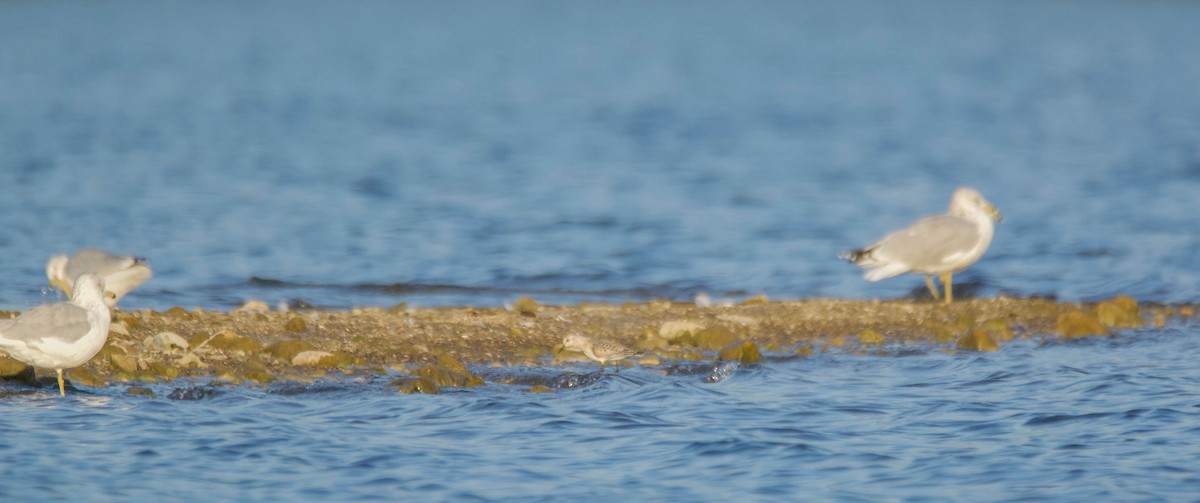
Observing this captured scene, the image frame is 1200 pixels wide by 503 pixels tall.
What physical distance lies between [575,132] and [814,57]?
25064mm

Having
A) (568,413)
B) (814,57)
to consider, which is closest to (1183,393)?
(568,413)

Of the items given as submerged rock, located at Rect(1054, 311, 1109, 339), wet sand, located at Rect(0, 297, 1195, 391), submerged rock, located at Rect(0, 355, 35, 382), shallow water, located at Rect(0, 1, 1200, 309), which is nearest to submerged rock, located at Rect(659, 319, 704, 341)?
wet sand, located at Rect(0, 297, 1195, 391)

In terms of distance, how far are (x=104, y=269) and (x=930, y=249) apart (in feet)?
19.4

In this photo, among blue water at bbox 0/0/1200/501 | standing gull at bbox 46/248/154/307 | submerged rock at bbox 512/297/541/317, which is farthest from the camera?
submerged rock at bbox 512/297/541/317

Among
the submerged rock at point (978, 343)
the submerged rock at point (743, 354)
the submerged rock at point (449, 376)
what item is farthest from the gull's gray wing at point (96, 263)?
the submerged rock at point (978, 343)

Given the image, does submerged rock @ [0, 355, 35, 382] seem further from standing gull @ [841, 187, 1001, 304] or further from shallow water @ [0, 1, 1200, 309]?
standing gull @ [841, 187, 1001, 304]

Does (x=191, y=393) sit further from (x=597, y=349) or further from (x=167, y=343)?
(x=597, y=349)

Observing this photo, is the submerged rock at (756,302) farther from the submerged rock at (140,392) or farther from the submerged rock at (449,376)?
the submerged rock at (140,392)

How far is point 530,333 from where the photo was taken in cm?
969

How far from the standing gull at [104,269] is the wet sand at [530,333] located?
46 centimetres

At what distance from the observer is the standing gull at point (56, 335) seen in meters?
7.24

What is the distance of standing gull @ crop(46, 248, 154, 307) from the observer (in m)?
10.1

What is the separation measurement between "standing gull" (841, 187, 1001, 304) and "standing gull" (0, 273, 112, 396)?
5.95 m

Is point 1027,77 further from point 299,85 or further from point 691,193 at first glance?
point 691,193
